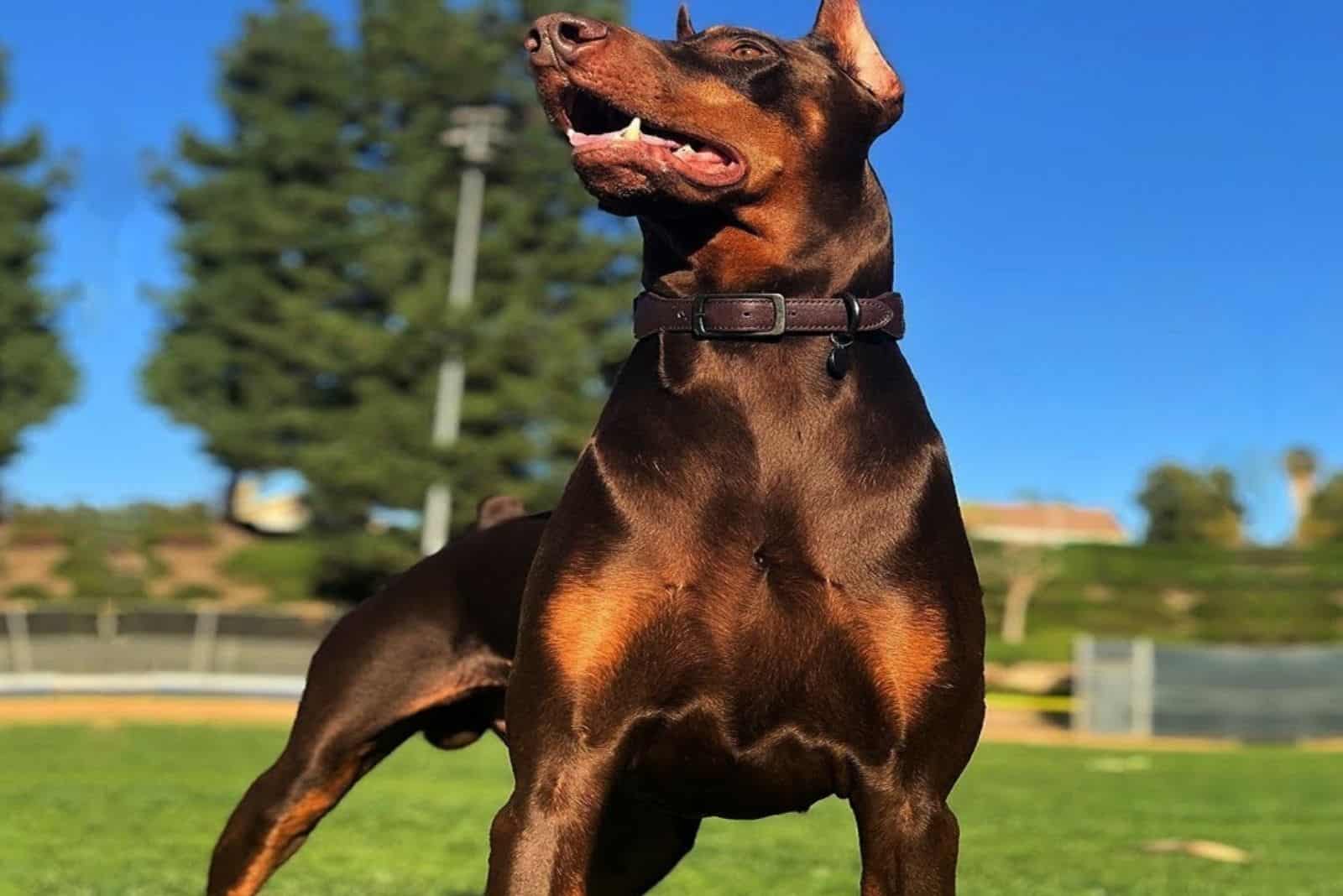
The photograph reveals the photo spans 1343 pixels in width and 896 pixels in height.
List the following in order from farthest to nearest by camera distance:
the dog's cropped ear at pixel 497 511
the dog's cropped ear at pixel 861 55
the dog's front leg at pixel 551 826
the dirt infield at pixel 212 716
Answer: the dirt infield at pixel 212 716
the dog's cropped ear at pixel 497 511
the dog's cropped ear at pixel 861 55
the dog's front leg at pixel 551 826

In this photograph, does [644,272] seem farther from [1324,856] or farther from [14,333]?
[14,333]

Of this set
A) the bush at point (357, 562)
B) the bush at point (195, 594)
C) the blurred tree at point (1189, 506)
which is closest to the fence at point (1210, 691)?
the bush at point (357, 562)

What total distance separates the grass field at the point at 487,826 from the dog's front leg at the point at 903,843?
387 cm

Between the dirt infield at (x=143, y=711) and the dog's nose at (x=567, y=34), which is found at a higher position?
the dog's nose at (x=567, y=34)

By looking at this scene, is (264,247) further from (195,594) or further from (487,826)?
(487,826)

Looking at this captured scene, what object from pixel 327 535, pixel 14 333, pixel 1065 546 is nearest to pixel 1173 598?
pixel 1065 546

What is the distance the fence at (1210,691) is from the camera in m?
26.6

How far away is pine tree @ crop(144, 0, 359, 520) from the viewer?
4191cm

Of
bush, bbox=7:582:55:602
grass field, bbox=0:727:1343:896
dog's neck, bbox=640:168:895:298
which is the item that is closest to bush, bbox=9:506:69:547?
bush, bbox=7:582:55:602

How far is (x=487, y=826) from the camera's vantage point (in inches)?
388

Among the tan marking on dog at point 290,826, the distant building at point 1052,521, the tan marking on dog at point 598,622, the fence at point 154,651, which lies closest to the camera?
the tan marking on dog at point 598,622

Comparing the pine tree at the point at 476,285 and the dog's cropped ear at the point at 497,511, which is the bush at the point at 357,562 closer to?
the pine tree at the point at 476,285

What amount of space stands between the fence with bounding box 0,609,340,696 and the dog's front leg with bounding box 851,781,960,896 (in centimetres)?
2441

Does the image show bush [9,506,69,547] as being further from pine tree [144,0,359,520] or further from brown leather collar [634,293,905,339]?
brown leather collar [634,293,905,339]
